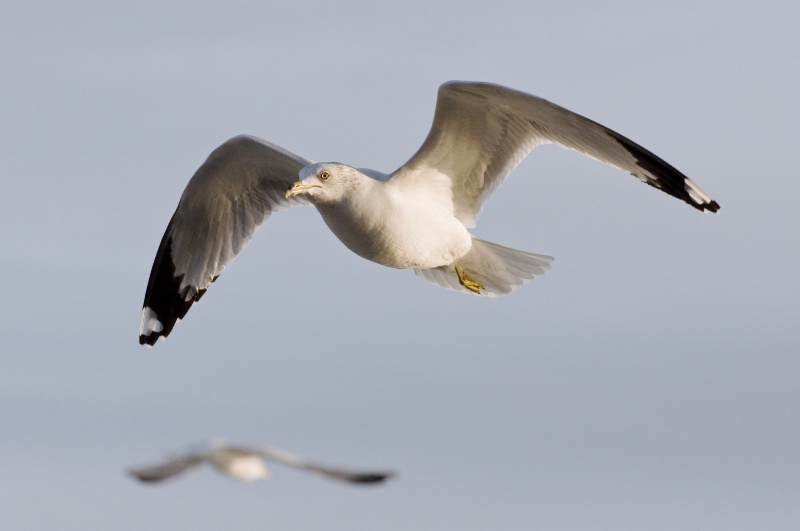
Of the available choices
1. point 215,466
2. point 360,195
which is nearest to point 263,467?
point 215,466

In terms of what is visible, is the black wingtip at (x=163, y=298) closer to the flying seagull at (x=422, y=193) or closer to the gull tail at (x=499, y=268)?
the flying seagull at (x=422, y=193)

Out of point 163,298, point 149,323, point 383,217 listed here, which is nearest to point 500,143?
point 383,217

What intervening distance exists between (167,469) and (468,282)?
14.6 ft

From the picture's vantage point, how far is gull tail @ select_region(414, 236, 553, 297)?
8.87 meters

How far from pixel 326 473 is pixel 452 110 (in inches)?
151

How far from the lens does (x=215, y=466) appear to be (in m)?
4.50

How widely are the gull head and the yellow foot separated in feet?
5.06

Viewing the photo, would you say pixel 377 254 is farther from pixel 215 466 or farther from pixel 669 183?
pixel 215 466

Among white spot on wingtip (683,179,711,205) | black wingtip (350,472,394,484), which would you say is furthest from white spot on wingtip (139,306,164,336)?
black wingtip (350,472,394,484)

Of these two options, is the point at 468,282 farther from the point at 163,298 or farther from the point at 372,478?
the point at 372,478

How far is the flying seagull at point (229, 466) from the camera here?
4.44 meters

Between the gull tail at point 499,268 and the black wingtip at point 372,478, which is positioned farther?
the gull tail at point 499,268

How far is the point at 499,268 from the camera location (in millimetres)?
8961

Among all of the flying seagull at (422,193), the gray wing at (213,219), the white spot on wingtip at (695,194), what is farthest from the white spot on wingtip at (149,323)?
the white spot on wingtip at (695,194)
